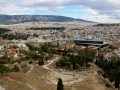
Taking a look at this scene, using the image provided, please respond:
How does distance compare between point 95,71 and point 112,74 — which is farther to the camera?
point 95,71

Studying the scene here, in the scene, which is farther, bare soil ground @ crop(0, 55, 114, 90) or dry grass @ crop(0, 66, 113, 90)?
bare soil ground @ crop(0, 55, 114, 90)

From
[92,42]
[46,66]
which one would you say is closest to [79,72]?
[46,66]

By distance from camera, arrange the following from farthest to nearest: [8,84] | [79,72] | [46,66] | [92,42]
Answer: [92,42] → [46,66] → [79,72] → [8,84]

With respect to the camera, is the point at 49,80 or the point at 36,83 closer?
the point at 36,83

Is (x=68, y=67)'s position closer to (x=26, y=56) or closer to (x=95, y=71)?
(x=95, y=71)

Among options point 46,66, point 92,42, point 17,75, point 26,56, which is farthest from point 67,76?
point 92,42

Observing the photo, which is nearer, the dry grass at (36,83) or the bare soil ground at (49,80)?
the dry grass at (36,83)

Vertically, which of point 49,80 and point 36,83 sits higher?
point 36,83

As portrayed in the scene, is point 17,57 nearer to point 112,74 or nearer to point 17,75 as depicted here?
point 17,75

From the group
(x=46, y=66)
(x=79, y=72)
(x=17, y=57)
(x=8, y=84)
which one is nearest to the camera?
(x=8, y=84)
